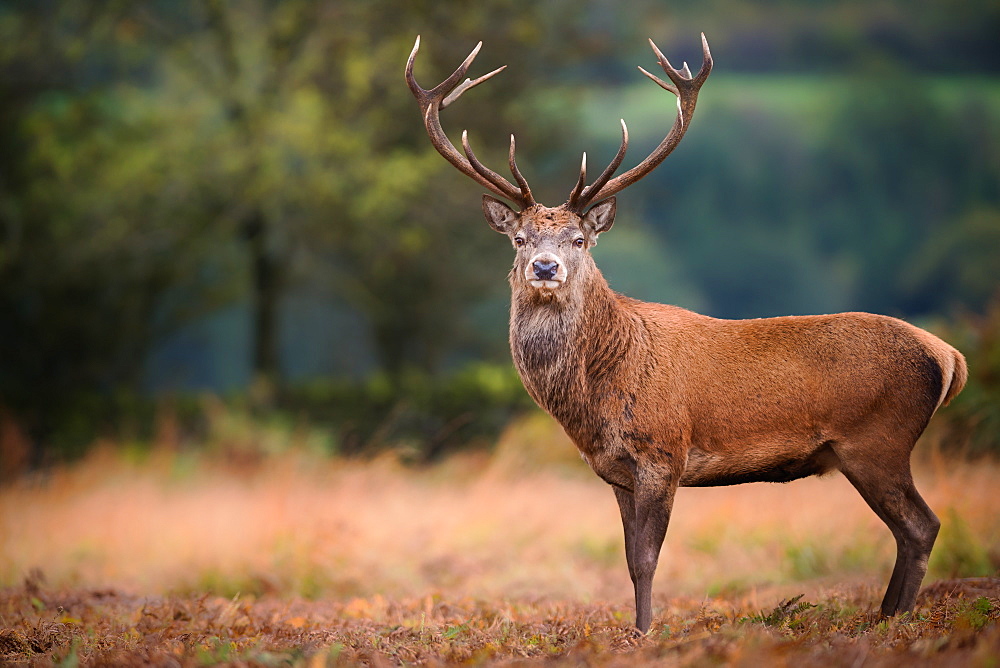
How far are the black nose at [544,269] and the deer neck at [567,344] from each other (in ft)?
0.56

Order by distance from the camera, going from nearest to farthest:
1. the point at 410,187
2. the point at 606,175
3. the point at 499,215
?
1. the point at 606,175
2. the point at 499,215
3. the point at 410,187

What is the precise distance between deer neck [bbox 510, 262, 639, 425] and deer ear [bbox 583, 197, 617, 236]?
13.8 inches

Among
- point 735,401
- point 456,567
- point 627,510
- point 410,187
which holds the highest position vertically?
point 410,187

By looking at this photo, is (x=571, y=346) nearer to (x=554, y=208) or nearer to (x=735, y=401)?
(x=554, y=208)

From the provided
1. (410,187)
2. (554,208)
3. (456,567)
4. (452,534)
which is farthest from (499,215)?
Answer: (410,187)

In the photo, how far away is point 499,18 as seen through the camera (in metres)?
18.2

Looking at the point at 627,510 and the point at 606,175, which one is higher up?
the point at 606,175

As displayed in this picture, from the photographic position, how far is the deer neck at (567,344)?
5426 millimetres

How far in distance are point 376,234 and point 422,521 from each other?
8.43 meters

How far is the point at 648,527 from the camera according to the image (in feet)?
17.1

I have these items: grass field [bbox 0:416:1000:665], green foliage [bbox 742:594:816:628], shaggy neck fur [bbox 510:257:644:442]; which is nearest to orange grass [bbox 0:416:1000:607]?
grass field [bbox 0:416:1000:665]

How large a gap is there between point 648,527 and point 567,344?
43.1 inches

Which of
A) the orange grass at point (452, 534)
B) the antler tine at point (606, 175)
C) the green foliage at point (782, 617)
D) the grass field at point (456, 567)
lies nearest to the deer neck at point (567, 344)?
the antler tine at point (606, 175)

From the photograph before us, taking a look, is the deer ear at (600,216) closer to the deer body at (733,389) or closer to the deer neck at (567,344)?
the deer neck at (567,344)
